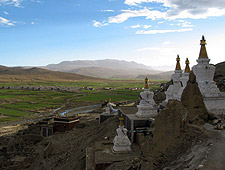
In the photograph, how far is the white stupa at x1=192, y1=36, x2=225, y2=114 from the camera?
536 inches

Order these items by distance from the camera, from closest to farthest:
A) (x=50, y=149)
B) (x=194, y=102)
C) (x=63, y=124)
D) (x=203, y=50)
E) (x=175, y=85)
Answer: (x=194, y=102) < (x=203, y=50) < (x=175, y=85) < (x=50, y=149) < (x=63, y=124)

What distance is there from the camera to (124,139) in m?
12.9

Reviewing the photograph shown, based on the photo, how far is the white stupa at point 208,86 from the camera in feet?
44.7

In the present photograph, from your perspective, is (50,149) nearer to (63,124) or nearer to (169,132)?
(63,124)

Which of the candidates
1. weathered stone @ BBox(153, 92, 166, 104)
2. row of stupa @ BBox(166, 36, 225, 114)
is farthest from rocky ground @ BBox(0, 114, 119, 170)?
weathered stone @ BBox(153, 92, 166, 104)

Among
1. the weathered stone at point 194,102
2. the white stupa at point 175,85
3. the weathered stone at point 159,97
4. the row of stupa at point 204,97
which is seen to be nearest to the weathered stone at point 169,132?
the weathered stone at point 194,102

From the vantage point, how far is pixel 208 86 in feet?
46.2

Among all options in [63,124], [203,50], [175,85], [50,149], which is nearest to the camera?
[203,50]

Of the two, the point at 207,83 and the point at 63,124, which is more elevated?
the point at 207,83

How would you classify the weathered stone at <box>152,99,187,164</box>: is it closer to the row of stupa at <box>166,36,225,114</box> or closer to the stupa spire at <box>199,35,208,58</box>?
the row of stupa at <box>166,36,225,114</box>

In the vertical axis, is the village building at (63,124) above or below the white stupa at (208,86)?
below

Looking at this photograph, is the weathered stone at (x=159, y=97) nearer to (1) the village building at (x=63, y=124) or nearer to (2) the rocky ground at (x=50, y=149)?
(2) the rocky ground at (x=50, y=149)

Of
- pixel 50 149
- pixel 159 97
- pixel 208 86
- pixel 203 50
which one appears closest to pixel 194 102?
pixel 208 86

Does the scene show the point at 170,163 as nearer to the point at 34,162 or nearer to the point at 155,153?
the point at 155,153
